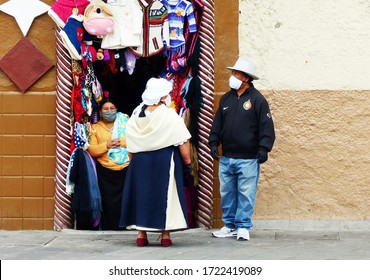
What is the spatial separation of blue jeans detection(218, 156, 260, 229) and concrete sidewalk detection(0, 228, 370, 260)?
239 millimetres

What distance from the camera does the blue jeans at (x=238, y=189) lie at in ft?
35.6

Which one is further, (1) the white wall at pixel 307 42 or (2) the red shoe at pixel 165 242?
(1) the white wall at pixel 307 42

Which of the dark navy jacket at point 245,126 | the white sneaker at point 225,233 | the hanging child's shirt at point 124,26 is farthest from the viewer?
the hanging child's shirt at point 124,26

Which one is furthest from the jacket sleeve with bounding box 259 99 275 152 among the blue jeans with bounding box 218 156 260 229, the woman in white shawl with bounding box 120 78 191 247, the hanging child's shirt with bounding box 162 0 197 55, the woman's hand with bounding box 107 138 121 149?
the woman's hand with bounding box 107 138 121 149

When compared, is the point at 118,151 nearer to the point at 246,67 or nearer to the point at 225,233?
the point at 225,233

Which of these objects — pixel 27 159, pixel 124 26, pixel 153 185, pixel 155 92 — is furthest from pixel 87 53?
pixel 153 185

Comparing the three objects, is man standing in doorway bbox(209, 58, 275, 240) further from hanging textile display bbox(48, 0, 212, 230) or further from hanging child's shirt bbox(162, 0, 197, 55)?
hanging child's shirt bbox(162, 0, 197, 55)

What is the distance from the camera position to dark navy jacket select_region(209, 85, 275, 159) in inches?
424

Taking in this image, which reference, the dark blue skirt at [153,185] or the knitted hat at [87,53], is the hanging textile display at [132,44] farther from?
the dark blue skirt at [153,185]

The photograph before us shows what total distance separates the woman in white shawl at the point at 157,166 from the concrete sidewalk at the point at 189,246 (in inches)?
11.9

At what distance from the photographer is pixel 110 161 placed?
1176 centimetres

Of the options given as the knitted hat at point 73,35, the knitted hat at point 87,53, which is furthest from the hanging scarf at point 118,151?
the knitted hat at point 73,35

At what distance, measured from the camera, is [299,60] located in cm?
1159
